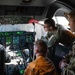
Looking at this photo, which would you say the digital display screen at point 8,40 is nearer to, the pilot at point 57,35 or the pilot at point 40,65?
the pilot at point 57,35

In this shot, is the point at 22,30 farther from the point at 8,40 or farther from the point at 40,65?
the point at 40,65

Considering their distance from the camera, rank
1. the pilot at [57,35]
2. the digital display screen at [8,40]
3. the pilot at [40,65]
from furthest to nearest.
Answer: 1. the digital display screen at [8,40]
2. the pilot at [57,35]
3. the pilot at [40,65]

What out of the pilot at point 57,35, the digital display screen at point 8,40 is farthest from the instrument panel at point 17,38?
the pilot at point 57,35

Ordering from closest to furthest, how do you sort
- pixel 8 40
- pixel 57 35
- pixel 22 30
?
pixel 57 35 → pixel 8 40 → pixel 22 30

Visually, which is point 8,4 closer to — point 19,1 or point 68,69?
point 19,1

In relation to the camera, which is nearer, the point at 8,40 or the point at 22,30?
the point at 8,40

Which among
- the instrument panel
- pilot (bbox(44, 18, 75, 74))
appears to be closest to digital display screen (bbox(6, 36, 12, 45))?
the instrument panel

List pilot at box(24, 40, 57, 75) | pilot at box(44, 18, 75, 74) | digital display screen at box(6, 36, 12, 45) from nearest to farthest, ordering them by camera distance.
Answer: pilot at box(24, 40, 57, 75) → pilot at box(44, 18, 75, 74) → digital display screen at box(6, 36, 12, 45)

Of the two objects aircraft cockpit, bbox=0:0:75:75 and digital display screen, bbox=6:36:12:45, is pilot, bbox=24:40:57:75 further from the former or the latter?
digital display screen, bbox=6:36:12:45

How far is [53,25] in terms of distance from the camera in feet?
14.5

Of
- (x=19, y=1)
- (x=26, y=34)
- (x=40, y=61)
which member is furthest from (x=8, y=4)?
(x=40, y=61)

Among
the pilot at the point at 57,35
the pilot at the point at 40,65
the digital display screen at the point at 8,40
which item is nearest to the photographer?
the pilot at the point at 40,65

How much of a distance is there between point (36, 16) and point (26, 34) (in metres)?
1.35

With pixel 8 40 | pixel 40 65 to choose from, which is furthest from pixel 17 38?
pixel 40 65
